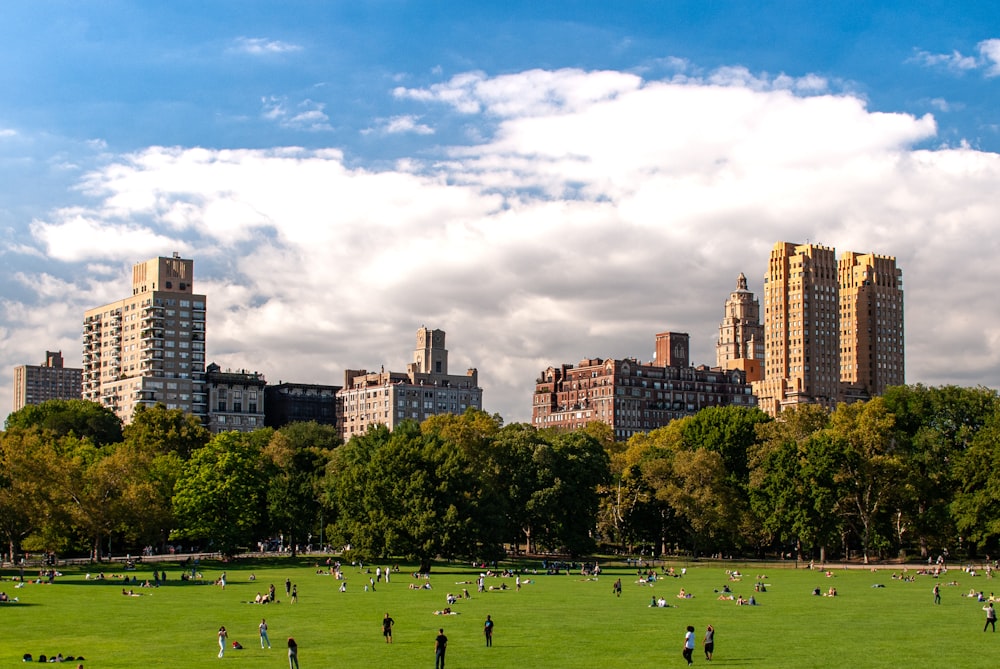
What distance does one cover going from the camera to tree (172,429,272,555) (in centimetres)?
12050

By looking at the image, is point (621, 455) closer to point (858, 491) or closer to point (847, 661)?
Answer: point (858, 491)

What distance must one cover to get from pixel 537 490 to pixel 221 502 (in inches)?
→ 1305

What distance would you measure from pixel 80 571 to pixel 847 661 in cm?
7630

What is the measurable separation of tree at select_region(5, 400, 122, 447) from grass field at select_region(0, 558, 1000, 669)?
8678cm

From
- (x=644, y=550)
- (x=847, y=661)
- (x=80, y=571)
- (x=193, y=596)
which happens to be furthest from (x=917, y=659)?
(x=644, y=550)

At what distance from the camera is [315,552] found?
15162cm

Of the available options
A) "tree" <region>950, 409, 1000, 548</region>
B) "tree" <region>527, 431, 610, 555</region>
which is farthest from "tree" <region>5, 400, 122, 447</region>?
"tree" <region>950, 409, 1000, 548</region>

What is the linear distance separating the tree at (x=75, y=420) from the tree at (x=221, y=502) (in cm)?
6698

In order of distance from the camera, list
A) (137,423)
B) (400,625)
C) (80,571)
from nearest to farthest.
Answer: (400,625), (80,571), (137,423)

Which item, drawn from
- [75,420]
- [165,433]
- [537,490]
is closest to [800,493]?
[537,490]

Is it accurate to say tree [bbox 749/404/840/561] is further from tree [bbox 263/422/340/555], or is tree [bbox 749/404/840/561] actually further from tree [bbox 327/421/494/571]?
tree [bbox 263/422/340/555]

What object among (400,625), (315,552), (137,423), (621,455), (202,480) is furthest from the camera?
(621,455)

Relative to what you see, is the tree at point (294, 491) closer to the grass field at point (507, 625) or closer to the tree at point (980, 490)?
the grass field at point (507, 625)

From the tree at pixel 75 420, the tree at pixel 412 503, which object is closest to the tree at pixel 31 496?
the tree at pixel 412 503
